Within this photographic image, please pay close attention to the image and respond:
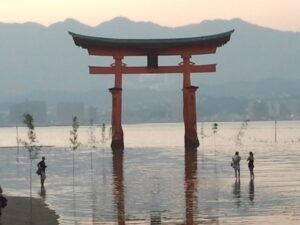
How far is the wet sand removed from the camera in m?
17.0

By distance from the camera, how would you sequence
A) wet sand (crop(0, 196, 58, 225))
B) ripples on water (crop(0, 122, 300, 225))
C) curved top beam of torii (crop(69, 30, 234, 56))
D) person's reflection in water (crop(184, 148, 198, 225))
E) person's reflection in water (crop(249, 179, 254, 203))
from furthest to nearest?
curved top beam of torii (crop(69, 30, 234, 56)) < person's reflection in water (crop(249, 179, 254, 203)) < person's reflection in water (crop(184, 148, 198, 225)) < ripples on water (crop(0, 122, 300, 225)) < wet sand (crop(0, 196, 58, 225))

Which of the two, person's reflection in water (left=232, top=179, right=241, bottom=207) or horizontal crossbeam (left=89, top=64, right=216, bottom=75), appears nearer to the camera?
person's reflection in water (left=232, top=179, right=241, bottom=207)

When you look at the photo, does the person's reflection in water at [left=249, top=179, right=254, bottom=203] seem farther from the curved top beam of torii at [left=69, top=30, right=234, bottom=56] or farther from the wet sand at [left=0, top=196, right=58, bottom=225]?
the curved top beam of torii at [left=69, top=30, right=234, bottom=56]

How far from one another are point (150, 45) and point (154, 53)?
1087mm

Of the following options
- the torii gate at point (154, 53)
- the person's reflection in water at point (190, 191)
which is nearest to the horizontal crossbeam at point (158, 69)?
the torii gate at point (154, 53)

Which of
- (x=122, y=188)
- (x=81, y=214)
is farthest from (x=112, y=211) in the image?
(x=122, y=188)

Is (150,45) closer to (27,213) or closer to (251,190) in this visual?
(251,190)

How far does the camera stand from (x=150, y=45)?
5094cm

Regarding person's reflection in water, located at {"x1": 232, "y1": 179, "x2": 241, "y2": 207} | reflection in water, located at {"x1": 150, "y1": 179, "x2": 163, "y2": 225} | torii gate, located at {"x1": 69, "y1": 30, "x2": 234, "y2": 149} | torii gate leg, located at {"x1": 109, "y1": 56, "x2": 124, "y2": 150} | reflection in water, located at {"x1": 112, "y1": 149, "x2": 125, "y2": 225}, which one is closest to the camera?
reflection in water, located at {"x1": 150, "y1": 179, "x2": 163, "y2": 225}

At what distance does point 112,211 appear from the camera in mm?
18734

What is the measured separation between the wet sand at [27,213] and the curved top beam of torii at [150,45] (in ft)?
96.2

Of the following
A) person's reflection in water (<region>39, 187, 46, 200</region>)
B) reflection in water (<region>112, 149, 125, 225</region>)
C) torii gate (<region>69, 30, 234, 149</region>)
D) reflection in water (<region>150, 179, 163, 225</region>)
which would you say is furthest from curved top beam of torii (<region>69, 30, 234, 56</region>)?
reflection in water (<region>150, 179, 163, 225</region>)

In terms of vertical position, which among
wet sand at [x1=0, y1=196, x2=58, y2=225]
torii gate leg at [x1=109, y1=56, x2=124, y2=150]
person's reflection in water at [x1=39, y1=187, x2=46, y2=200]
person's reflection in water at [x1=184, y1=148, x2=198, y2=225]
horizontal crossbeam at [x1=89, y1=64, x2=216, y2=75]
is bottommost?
wet sand at [x1=0, y1=196, x2=58, y2=225]

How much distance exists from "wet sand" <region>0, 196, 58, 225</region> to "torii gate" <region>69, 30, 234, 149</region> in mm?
29395
